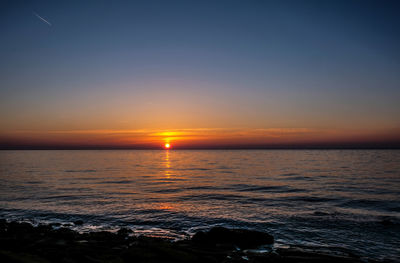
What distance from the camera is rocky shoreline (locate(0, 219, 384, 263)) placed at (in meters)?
10.7

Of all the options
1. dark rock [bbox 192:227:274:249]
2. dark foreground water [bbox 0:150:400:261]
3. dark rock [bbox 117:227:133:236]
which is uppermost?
dark rock [bbox 192:227:274:249]

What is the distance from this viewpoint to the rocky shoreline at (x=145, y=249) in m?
10.7

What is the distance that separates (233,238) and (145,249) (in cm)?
547

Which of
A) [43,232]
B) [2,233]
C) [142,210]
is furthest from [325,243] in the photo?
[2,233]

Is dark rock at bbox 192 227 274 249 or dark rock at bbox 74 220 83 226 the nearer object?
dark rock at bbox 192 227 274 249

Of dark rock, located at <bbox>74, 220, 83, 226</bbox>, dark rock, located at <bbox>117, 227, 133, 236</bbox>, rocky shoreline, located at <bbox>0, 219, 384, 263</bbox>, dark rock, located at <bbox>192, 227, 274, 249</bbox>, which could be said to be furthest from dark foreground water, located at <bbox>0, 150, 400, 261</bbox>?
rocky shoreline, located at <bbox>0, 219, 384, 263</bbox>

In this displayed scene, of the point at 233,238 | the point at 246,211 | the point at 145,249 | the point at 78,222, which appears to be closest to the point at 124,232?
the point at 78,222

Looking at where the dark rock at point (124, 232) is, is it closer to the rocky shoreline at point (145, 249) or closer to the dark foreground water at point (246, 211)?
the rocky shoreline at point (145, 249)

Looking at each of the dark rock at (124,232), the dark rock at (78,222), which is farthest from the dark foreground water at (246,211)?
the dark rock at (124,232)

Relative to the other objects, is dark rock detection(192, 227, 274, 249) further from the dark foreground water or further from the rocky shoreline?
the dark foreground water

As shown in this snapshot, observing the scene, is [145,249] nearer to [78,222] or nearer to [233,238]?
[233,238]

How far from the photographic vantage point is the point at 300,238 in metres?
16.4

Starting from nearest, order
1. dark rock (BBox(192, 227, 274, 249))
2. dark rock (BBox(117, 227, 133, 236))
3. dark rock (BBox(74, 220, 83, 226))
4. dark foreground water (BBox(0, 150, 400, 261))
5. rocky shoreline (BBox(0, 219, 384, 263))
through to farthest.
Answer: rocky shoreline (BBox(0, 219, 384, 263)) → dark rock (BBox(192, 227, 274, 249)) → dark rock (BBox(117, 227, 133, 236)) → dark foreground water (BBox(0, 150, 400, 261)) → dark rock (BBox(74, 220, 83, 226))

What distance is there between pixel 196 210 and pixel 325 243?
12202 millimetres
